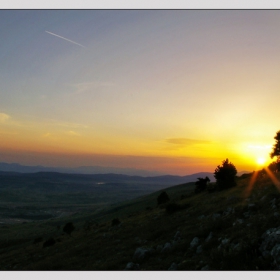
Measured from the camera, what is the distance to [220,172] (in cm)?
4297

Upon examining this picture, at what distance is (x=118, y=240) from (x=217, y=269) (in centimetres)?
1533

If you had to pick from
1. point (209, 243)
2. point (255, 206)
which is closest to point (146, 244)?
point (209, 243)

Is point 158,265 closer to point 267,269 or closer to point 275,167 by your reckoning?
point 267,269

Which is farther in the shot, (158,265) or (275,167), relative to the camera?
(275,167)

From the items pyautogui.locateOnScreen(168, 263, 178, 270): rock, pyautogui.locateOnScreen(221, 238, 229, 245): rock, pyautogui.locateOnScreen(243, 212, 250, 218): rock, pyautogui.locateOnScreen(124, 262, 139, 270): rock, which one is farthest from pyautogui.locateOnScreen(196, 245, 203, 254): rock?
pyautogui.locateOnScreen(243, 212, 250, 218): rock

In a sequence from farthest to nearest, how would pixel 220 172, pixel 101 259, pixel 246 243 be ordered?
pixel 220 172 → pixel 101 259 → pixel 246 243

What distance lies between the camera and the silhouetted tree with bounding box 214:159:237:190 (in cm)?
4112

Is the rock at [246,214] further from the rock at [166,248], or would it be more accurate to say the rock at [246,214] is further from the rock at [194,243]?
the rock at [166,248]

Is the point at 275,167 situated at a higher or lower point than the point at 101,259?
higher

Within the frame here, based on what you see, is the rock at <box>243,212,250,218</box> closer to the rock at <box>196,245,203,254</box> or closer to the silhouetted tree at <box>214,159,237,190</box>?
the rock at <box>196,245,203,254</box>

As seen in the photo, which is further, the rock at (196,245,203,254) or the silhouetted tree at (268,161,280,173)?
the silhouetted tree at (268,161,280,173)

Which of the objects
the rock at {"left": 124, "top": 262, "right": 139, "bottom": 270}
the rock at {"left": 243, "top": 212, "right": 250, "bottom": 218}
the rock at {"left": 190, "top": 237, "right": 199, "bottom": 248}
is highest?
the rock at {"left": 243, "top": 212, "right": 250, "bottom": 218}

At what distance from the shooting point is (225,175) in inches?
1654

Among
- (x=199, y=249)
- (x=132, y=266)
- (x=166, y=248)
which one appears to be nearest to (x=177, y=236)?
(x=166, y=248)
